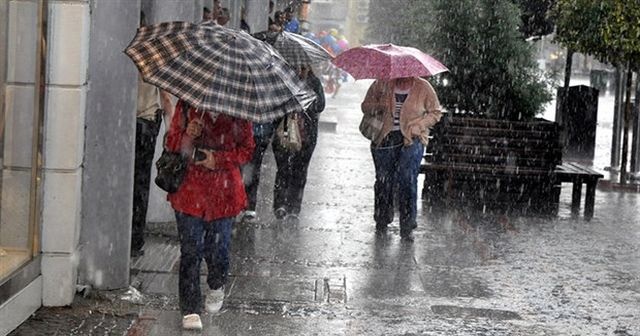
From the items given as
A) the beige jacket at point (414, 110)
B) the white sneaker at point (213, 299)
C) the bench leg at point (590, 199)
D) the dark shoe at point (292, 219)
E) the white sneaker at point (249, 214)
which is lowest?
the white sneaker at point (213, 299)

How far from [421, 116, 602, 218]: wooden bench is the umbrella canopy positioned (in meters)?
3.10

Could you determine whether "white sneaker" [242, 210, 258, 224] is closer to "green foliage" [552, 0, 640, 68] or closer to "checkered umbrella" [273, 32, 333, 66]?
"checkered umbrella" [273, 32, 333, 66]

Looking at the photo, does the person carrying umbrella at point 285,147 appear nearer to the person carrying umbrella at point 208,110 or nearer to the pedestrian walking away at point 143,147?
the pedestrian walking away at point 143,147

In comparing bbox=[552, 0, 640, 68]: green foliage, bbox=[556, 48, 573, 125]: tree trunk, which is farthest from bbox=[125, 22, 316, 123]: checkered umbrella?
bbox=[556, 48, 573, 125]: tree trunk

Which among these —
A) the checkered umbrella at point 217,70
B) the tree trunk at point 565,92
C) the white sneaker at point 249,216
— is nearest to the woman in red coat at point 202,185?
the checkered umbrella at point 217,70

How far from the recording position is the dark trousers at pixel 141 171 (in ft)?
32.7

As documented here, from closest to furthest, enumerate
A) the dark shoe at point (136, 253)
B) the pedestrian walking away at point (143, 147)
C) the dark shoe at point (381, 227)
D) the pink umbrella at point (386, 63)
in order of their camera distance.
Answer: the pedestrian walking away at point (143, 147), the dark shoe at point (136, 253), the pink umbrella at point (386, 63), the dark shoe at point (381, 227)

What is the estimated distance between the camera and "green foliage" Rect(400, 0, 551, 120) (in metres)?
16.2

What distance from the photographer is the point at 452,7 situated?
16266 mm

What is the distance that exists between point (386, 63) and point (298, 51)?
86cm

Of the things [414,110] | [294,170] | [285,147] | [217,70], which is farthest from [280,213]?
[217,70]

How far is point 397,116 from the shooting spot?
11.9 meters

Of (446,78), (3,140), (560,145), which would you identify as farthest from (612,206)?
(3,140)

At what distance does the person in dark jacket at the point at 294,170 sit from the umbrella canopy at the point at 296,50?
71cm
